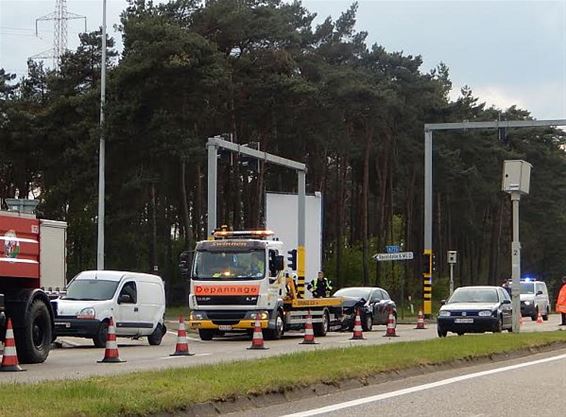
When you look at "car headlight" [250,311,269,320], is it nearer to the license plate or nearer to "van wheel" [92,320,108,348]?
"van wheel" [92,320,108,348]

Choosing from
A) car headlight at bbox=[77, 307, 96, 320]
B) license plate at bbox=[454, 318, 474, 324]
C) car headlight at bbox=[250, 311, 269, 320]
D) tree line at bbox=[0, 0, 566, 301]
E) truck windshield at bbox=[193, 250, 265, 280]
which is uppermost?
tree line at bbox=[0, 0, 566, 301]

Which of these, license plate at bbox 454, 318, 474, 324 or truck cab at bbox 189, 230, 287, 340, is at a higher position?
truck cab at bbox 189, 230, 287, 340

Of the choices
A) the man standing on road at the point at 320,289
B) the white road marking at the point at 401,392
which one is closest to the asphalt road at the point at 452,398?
the white road marking at the point at 401,392

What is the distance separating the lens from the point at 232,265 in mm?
27922

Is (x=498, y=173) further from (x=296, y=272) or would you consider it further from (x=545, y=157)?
(x=296, y=272)

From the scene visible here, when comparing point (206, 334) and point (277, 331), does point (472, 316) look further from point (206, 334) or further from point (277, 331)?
point (206, 334)

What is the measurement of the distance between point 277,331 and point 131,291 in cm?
466

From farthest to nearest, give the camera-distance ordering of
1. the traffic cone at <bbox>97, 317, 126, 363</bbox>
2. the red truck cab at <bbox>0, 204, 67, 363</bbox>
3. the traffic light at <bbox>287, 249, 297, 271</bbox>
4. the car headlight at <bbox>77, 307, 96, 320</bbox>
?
1. the traffic light at <bbox>287, 249, 297, 271</bbox>
2. the car headlight at <bbox>77, 307, 96, 320</bbox>
3. the traffic cone at <bbox>97, 317, 126, 363</bbox>
4. the red truck cab at <bbox>0, 204, 67, 363</bbox>

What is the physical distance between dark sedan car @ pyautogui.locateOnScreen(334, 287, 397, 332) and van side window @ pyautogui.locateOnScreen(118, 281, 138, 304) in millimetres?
9409

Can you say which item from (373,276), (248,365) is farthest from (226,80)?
(248,365)

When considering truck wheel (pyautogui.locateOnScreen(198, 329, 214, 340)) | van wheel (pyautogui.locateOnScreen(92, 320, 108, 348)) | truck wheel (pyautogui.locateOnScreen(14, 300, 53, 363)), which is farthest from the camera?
truck wheel (pyautogui.locateOnScreen(198, 329, 214, 340))

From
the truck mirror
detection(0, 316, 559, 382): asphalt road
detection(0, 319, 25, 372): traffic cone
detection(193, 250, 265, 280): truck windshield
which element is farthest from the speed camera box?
detection(0, 319, 25, 372): traffic cone

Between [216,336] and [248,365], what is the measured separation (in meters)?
15.1

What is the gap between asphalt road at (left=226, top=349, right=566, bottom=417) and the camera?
11.9 metres
